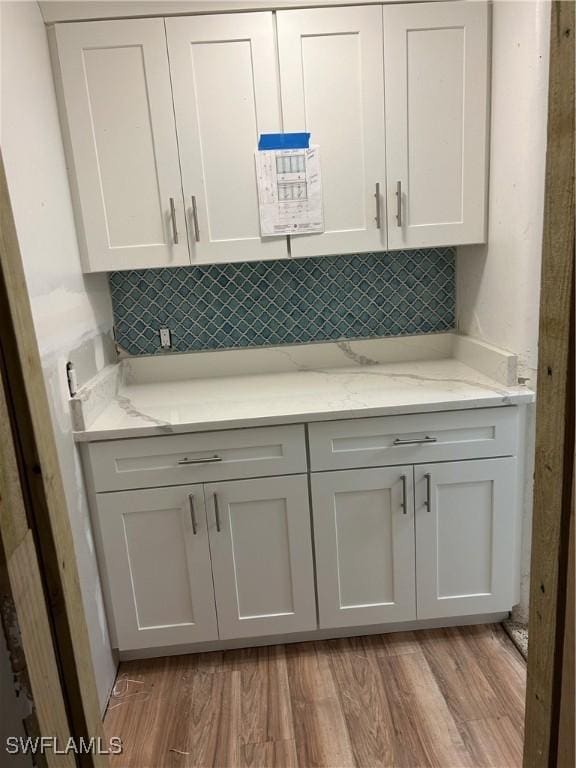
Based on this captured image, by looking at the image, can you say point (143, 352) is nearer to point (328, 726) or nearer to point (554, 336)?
point (328, 726)

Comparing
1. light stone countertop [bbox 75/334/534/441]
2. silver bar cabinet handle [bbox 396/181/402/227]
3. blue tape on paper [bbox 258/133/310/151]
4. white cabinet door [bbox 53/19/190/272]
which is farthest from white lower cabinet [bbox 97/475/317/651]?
blue tape on paper [bbox 258/133/310/151]

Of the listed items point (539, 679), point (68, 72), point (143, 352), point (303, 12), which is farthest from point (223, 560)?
point (303, 12)

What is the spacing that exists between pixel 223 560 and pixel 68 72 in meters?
1.73

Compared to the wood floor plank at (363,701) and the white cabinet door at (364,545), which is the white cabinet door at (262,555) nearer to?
the white cabinet door at (364,545)

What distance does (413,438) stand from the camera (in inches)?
71.3

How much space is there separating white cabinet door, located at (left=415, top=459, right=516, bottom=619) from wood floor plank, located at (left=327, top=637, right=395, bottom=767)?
263 millimetres

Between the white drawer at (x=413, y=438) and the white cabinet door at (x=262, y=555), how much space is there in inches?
5.9

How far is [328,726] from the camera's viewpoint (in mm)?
1641

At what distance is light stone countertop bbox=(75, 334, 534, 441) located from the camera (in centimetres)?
175

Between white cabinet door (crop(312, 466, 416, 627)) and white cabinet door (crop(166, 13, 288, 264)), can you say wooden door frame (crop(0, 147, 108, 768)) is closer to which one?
white cabinet door (crop(312, 466, 416, 627))

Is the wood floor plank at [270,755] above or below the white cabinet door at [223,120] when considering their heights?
below

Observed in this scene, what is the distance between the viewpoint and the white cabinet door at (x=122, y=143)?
1807 millimetres

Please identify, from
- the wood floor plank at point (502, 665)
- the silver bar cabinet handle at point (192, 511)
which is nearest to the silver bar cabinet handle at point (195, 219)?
the silver bar cabinet handle at point (192, 511)

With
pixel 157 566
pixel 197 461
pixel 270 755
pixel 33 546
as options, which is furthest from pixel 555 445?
pixel 157 566
